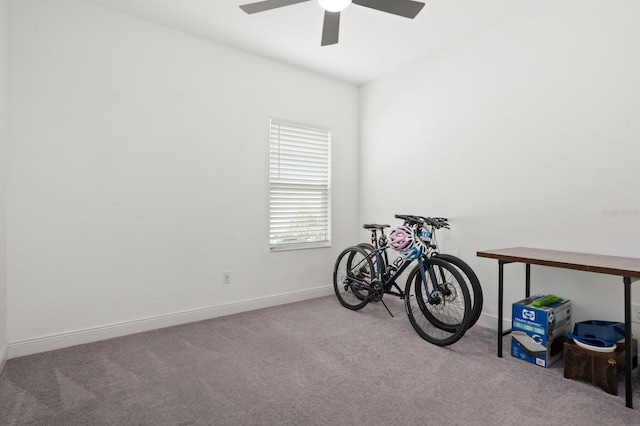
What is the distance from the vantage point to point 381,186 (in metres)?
3.99

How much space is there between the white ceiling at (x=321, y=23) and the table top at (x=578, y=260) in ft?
6.22

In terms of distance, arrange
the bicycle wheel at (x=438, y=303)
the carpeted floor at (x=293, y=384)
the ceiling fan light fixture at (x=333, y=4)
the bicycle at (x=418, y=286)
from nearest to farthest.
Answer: the carpeted floor at (x=293, y=384) < the ceiling fan light fixture at (x=333, y=4) < the bicycle wheel at (x=438, y=303) < the bicycle at (x=418, y=286)

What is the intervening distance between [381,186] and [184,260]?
7.50 feet

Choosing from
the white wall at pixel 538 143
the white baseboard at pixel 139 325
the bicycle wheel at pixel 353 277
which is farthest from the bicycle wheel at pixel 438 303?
the white baseboard at pixel 139 325

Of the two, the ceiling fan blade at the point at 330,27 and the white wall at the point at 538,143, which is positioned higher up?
the ceiling fan blade at the point at 330,27

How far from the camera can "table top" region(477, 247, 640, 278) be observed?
1.77m

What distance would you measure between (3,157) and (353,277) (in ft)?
9.75

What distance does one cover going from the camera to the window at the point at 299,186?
362cm

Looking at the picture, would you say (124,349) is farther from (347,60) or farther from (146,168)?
(347,60)

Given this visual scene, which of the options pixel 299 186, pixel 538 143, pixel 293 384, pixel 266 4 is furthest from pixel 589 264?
pixel 299 186

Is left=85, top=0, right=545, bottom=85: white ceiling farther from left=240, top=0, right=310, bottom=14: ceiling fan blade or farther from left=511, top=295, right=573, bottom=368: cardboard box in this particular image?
left=511, top=295, right=573, bottom=368: cardboard box

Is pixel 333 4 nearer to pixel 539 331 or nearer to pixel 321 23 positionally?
pixel 321 23

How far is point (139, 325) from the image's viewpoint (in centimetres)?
281

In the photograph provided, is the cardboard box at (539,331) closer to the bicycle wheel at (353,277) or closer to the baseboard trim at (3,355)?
the bicycle wheel at (353,277)
